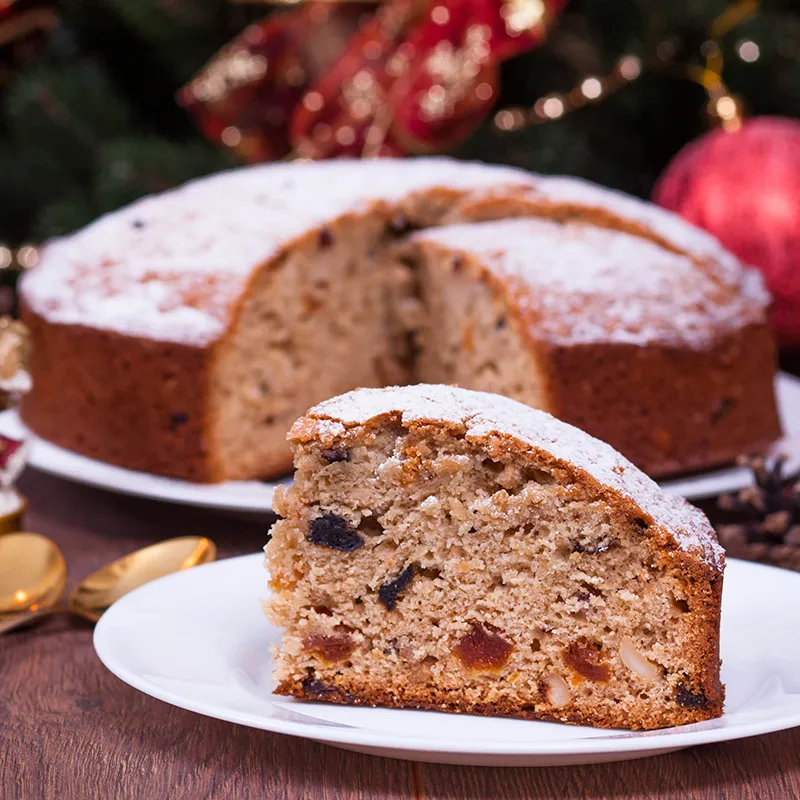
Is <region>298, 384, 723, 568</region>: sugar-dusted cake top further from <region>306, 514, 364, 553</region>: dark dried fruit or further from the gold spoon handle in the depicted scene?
the gold spoon handle

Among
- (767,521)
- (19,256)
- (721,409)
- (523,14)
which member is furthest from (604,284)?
(19,256)

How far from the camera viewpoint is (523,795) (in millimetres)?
1584

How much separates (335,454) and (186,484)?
111cm

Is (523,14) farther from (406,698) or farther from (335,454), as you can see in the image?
(406,698)

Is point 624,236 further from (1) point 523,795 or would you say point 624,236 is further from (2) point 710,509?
(1) point 523,795

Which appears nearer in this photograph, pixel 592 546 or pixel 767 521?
pixel 592 546

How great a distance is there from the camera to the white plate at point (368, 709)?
1520 mm

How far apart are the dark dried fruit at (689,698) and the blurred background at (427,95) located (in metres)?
1.94

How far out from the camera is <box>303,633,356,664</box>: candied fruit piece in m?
1.82

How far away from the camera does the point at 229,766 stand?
5.52 feet

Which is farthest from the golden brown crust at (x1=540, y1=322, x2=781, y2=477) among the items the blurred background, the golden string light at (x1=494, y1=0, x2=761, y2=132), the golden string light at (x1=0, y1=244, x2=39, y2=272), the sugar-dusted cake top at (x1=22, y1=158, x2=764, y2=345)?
the golden string light at (x1=0, y1=244, x2=39, y2=272)

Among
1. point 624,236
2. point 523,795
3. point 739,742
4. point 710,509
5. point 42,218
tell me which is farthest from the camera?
point 42,218

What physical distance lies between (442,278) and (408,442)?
1.43 m

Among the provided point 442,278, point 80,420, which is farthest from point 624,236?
point 80,420
